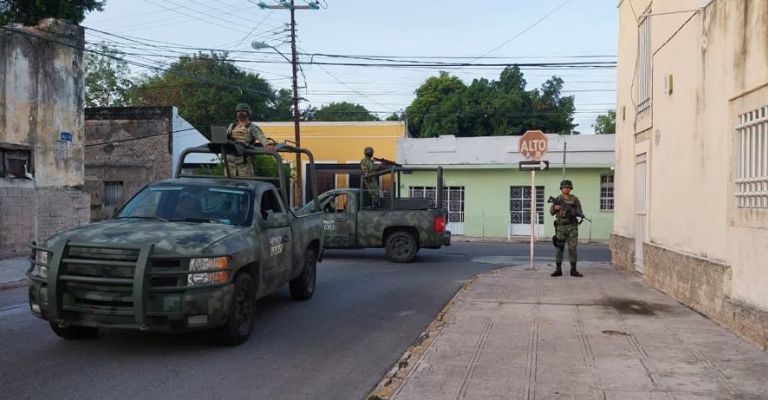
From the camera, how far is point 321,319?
8414mm

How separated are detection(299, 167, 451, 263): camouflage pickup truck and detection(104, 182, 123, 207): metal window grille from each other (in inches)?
606

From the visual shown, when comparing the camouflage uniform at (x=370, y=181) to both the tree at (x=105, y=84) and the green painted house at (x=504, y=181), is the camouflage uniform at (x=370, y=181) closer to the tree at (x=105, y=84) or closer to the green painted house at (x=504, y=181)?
the green painted house at (x=504, y=181)

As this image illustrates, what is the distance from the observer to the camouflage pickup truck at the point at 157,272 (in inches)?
234

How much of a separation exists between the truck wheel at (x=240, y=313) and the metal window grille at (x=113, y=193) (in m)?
23.0

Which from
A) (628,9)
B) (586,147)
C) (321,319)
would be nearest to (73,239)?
(321,319)

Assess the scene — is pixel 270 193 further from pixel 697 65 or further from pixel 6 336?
pixel 697 65

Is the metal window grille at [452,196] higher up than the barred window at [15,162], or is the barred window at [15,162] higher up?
the barred window at [15,162]

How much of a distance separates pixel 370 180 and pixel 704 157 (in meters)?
8.66

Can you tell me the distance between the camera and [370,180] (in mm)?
15836

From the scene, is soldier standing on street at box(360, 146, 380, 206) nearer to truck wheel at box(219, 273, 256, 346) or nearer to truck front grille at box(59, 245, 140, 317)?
truck wheel at box(219, 273, 256, 346)

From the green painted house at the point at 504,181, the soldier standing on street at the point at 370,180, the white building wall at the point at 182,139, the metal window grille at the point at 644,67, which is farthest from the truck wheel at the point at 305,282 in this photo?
the white building wall at the point at 182,139

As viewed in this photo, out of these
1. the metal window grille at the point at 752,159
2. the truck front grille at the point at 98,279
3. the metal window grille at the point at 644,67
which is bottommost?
the truck front grille at the point at 98,279

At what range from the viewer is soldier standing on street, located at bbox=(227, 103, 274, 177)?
9539 millimetres

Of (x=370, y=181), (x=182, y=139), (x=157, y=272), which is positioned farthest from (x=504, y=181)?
(x=157, y=272)
